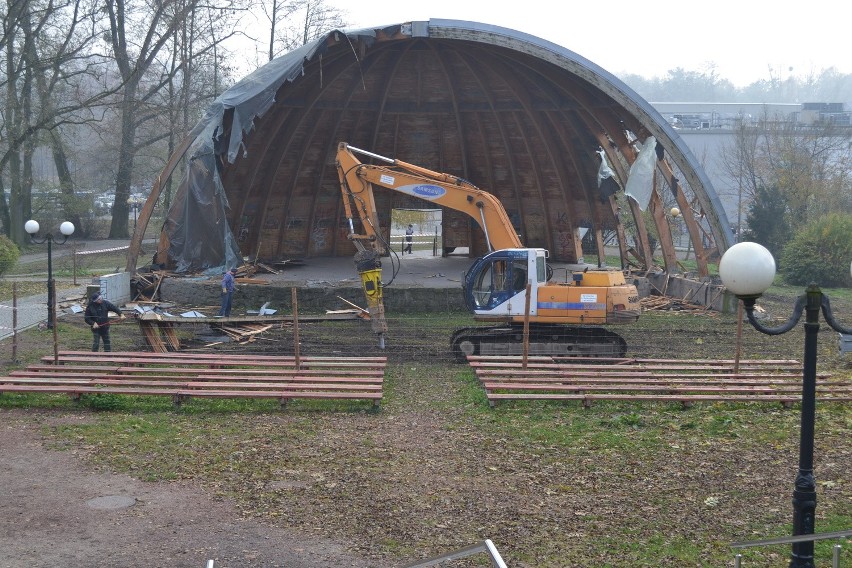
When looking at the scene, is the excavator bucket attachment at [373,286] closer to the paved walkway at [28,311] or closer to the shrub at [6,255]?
the paved walkway at [28,311]

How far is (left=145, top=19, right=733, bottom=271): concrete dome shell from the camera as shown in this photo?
23.5m

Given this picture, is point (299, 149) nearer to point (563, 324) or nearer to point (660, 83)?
point (563, 324)

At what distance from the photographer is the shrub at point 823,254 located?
32.5 m

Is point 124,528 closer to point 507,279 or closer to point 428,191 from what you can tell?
point 507,279

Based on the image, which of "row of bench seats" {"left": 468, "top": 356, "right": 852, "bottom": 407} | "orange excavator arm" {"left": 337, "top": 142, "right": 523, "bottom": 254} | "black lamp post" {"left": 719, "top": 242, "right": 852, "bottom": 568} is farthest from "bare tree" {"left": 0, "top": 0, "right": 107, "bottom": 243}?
"black lamp post" {"left": 719, "top": 242, "right": 852, "bottom": 568}

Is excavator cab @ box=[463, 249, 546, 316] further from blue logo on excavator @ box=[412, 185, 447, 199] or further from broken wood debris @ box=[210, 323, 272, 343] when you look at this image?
broken wood debris @ box=[210, 323, 272, 343]

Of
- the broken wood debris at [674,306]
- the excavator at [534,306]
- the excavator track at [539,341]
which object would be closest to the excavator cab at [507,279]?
the excavator at [534,306]

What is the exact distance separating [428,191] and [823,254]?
751 inches

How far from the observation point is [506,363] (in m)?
16.6

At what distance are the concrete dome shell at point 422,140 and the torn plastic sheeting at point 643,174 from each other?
0.57 metres

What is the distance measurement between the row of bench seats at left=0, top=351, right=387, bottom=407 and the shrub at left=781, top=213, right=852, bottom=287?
2229cm

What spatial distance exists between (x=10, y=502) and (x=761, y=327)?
8078 millimetres

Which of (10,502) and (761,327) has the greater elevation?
(761,327)

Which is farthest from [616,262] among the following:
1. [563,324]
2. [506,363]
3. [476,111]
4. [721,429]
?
[721,429]
